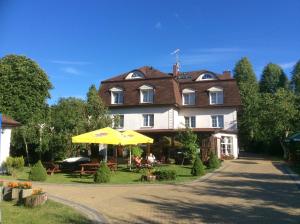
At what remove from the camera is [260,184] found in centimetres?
1756

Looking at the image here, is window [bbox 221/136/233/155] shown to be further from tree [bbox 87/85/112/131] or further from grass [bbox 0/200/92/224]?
grass [bbox 0/200/92/224]

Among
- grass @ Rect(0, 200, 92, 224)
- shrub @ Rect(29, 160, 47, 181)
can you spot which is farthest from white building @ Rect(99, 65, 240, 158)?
grass @ Rect(0, 200, 92, 224)

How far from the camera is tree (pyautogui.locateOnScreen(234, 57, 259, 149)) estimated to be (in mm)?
48562

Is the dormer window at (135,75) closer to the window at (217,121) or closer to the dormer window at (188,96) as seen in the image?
the dormer window at (188,96)

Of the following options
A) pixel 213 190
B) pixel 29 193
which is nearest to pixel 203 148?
pixel 213 190

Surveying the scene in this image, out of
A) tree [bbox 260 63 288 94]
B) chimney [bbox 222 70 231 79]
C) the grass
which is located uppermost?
tree [bbox 260 63 288 94]

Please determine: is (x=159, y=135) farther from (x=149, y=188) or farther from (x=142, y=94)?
(x=149, y=188)

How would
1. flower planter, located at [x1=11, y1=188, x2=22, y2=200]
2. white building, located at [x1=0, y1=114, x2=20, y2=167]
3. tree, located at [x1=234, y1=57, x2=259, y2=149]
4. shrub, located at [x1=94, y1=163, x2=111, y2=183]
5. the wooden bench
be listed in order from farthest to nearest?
tree, located at [x1=234, y1=57, x2=259, y2=149]
white building, located at [x1=0, y1=114, x2=20, y2=167]
the wooden bench
shrub, located at [x1=94, y1=163, x2=111, y2=183]
flower planter, located at [x1=11, y1=188, x2=22, y2=200]

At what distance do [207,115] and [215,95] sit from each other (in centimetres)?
242

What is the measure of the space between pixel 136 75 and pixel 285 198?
99.5 feet

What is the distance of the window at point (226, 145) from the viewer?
3938 centimetres

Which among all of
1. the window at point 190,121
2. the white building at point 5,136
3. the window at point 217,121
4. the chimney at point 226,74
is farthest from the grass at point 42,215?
the chimney at point 226,74

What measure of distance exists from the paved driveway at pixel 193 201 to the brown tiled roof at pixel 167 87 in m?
22.6

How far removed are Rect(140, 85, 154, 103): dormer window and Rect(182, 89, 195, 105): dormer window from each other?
13.7 feet
